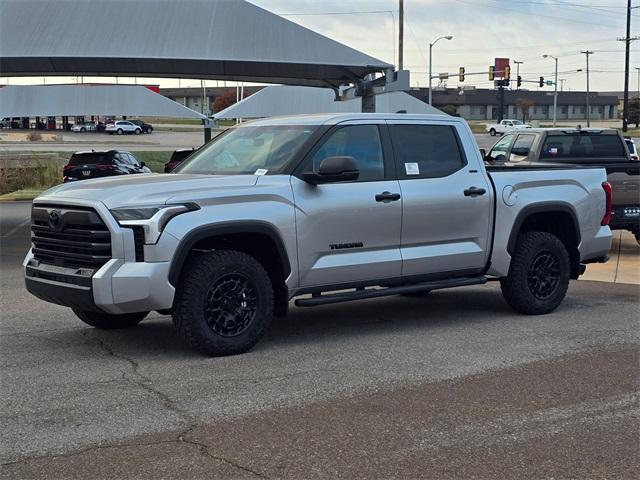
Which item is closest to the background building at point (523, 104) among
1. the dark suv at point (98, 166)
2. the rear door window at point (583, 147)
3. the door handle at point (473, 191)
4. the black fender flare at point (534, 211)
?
the dark suv at point (98, 166)

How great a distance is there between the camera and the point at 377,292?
299 inches

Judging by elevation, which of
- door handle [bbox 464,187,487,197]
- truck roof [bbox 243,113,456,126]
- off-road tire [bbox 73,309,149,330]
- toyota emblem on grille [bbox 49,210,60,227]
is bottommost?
off-road tire [bbox 73,309,149,330]

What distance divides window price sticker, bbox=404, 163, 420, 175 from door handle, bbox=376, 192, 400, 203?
35 centimetres

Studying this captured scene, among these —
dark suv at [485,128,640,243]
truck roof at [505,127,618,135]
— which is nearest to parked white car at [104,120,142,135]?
dark suv at [485,128,640,243]

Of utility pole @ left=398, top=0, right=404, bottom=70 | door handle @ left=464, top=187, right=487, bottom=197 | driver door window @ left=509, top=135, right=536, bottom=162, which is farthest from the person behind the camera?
utility pole @ left=398, top=0, right=404, bottom=70

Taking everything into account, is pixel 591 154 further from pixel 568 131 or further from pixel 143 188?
pixel 143 188

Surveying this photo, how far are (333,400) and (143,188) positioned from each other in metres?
2.24

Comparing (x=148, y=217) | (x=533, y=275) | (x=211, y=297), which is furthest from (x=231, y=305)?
(x=533, y=275)

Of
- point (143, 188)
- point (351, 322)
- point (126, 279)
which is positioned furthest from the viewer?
point (351, 322)

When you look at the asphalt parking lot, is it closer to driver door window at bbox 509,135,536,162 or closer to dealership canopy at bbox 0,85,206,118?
driver door window at bbox 509,135,536,162

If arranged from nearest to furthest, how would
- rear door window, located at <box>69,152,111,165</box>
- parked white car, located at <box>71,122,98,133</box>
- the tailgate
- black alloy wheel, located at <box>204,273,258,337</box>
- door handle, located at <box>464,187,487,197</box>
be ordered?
black alloy wheel, located at <box>204,273,258,337</box>
door handle, located at <box>464,187,487,197</box>
the tailgate
rear door window, located at <box>69,152,111,165</box>
parked white car, located at <box>71,122,98,133</box>

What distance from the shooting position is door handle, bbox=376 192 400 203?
24.8 feet

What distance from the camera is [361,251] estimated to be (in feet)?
24.7

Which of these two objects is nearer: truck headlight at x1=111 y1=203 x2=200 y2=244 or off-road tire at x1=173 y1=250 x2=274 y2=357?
truck headlight at x1=111 y1=203 x2=200 y2=244
